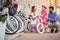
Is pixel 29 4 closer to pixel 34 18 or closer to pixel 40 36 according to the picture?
pixel 34 18

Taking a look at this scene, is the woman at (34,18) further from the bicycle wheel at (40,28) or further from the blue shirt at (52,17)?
the blue shirt at (52,17)

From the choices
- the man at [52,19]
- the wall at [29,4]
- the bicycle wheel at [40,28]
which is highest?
the wall at [29,4]

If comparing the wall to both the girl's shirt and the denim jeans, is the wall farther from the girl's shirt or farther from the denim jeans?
the denim jeans

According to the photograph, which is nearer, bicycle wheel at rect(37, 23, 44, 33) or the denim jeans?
the denim jeans

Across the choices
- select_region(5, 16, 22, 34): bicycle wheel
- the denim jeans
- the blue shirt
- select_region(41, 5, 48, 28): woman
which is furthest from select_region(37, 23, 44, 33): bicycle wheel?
the denim jeans

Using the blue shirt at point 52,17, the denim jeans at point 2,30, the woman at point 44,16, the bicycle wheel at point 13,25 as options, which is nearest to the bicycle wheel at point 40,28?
the woman at point 44,16

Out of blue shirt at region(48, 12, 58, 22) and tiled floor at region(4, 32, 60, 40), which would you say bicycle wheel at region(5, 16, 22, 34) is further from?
blue shirt at region(48, 12, 58, 22)

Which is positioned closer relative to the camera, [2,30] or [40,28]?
[2,30]

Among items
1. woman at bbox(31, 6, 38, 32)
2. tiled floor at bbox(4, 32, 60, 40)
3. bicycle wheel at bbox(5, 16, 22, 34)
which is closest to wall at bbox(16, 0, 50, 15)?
woman at bbox(31, 6, 38, 32)

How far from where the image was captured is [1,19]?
3.05m

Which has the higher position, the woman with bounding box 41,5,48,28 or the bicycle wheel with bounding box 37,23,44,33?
the woman with bounding box 41,5,48,28

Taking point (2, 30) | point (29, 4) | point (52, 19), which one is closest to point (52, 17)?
point (52, 19)

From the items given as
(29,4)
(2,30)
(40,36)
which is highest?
(29,4)

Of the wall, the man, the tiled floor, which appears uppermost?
the wall
